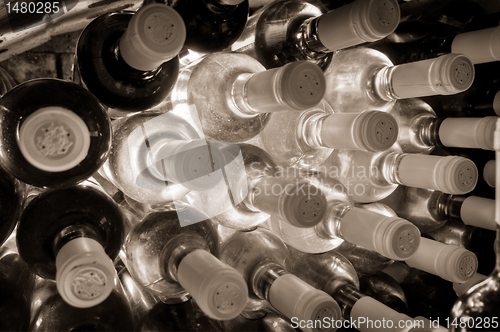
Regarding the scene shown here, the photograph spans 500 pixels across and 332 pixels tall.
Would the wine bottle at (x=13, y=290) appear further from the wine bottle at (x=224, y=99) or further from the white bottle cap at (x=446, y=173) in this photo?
the white bottle cap at (x=446, y=173)

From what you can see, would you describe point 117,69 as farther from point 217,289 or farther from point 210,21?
point 217,289

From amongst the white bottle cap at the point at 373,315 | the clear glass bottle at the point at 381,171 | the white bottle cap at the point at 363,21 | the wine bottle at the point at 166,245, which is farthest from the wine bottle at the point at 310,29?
the white bottle cap at the point at 373,315

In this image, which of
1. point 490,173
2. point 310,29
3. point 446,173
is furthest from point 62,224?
point 490,173

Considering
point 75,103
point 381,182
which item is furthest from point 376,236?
point 75,103

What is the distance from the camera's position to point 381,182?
0.80m

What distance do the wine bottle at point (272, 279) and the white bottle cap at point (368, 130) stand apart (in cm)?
22

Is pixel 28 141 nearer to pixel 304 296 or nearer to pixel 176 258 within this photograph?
pixel 176 258

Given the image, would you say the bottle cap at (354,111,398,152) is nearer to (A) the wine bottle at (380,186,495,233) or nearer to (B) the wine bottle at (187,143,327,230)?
(B) the wine bottle at (187,143,327,230)

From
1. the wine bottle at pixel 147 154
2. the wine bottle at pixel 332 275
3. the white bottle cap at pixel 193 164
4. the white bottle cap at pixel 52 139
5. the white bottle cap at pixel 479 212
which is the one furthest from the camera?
the white bottle cap at pixel 479 212

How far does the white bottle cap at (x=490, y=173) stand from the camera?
889 mm

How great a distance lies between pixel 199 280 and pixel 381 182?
1.52ft

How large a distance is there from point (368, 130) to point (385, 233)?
15cm

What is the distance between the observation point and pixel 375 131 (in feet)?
1.84

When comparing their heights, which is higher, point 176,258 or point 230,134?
point 230,134
